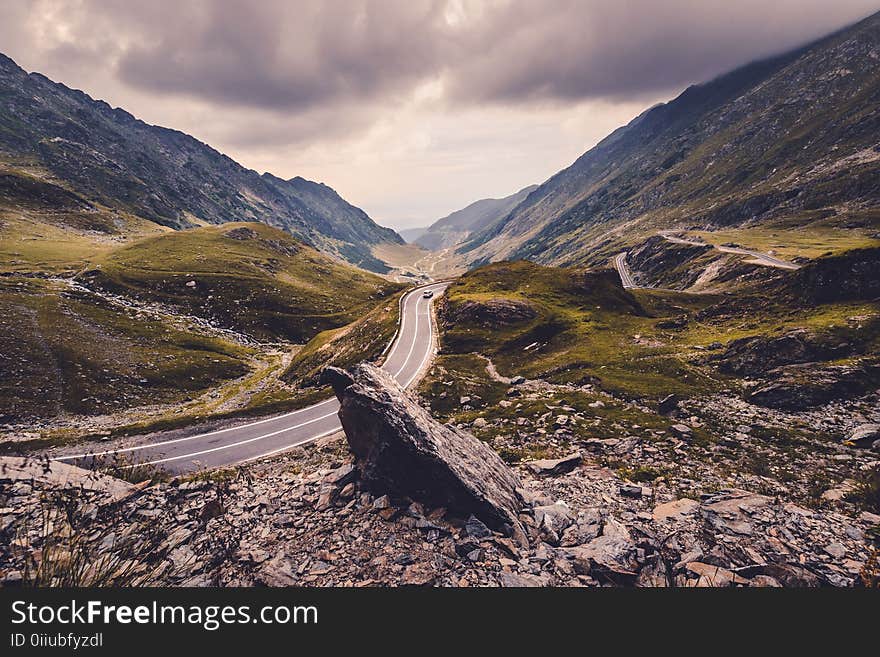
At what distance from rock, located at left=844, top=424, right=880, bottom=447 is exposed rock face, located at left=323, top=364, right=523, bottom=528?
2478cm

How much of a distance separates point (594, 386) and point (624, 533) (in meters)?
28.2

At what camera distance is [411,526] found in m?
14.0

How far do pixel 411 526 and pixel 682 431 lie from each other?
25.1m

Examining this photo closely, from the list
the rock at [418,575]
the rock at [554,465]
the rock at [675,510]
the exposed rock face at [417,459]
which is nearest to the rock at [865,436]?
the rock at [675,510]

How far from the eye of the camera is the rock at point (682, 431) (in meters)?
27.7

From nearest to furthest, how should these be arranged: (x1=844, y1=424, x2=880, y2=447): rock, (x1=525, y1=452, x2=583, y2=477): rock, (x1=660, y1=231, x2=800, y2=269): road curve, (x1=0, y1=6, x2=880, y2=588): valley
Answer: (x1=0, y1=6, x2=880, y2=588): valley, (x1=844, y1=424, x2=880, y2=447): rock, (x1=525, y1=452, x2=583, y2=477): rock, (x1=660, y1=231, x2=800, y2=269): road curve

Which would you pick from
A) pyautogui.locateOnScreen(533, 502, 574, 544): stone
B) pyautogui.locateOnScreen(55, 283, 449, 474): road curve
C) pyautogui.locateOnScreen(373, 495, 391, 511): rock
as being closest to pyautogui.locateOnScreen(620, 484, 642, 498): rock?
pyautogui.locateOnScreen(533, 502, 574, 544): stone

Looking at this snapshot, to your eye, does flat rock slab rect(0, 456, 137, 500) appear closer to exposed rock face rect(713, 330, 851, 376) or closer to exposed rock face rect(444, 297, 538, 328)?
exposed rock face rect(713, 330, 851, 376)

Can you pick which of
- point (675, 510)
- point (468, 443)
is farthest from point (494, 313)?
point (675, 510)

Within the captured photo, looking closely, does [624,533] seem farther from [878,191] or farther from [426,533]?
[878,191]

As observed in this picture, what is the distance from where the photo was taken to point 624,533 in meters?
14.2

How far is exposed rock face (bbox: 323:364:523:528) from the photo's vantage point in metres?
14.8

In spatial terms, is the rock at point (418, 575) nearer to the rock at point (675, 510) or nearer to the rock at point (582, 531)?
the rock at point (582, 531)

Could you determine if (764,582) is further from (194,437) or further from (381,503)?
(194,437)
